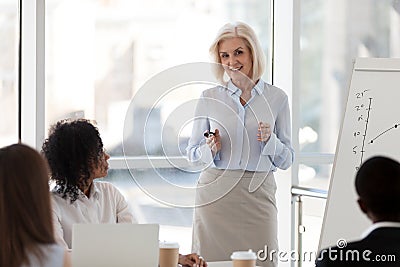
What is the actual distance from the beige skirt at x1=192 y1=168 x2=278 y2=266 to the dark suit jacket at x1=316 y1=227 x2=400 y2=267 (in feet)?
4.79

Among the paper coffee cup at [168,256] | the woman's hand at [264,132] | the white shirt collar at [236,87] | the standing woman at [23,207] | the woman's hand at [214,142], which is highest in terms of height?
the white shirt collar at [236,87]

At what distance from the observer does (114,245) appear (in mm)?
2268

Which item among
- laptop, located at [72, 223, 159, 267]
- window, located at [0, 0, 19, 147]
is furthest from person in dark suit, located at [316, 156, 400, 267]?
window, located at [0, 0, 19, 147]

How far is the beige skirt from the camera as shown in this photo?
3576mm

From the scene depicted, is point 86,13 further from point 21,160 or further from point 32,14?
point 21,160

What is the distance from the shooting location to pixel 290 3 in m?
4.80

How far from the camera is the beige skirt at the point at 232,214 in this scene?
358 centimetres

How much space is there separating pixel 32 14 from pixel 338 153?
181cm

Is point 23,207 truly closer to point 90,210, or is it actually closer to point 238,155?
point 90,210

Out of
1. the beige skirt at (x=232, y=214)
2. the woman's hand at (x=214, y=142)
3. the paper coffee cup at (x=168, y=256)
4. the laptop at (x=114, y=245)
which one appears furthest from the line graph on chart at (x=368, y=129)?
the laptop at (x=114, y=245)

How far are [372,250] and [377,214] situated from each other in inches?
3.8

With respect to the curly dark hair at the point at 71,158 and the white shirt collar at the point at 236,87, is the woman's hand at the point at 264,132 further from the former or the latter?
the curly dark hair at the point at 71,158

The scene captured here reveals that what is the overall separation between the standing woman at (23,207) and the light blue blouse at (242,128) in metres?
1.60

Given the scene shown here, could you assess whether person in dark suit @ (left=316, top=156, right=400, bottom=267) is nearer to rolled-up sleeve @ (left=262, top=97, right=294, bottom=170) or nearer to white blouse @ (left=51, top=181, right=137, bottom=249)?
white blouse @ (left=51, top=181, right=137, bottom=249)
